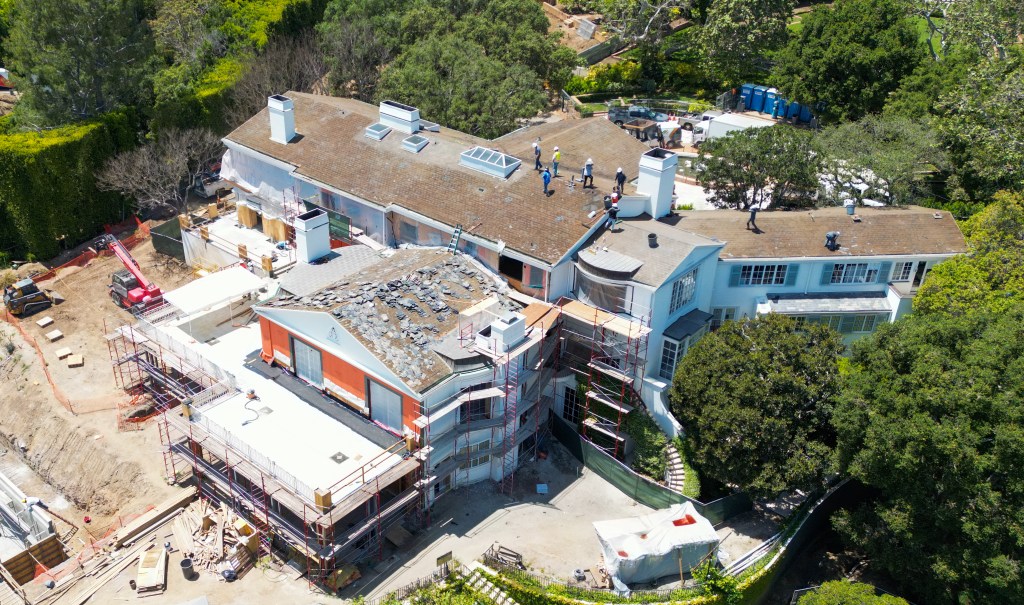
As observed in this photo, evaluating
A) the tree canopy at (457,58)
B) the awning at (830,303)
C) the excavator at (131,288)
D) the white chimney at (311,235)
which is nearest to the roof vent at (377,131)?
the white chimney at (311,235)

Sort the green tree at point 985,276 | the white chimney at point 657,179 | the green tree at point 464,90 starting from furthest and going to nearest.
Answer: the green tree at point 464,90
the white chimney at point 657,179
the green tree at point 985,276

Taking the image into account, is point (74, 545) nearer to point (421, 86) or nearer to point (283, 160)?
point (283, 160)

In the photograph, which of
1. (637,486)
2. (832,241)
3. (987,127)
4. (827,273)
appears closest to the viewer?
(637,486)

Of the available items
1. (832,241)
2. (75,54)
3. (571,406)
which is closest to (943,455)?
(832,241)

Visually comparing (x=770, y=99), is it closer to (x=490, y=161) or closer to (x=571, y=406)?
(x=490, y=161)

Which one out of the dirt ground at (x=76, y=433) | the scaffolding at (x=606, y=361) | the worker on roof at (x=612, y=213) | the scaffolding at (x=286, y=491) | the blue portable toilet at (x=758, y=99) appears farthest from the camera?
the blue portable toilet at (x=758, y=99)

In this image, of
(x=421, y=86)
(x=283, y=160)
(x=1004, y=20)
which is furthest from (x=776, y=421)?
(x=1004, y=20)

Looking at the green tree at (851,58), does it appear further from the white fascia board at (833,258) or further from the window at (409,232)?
the window at (409,232)
